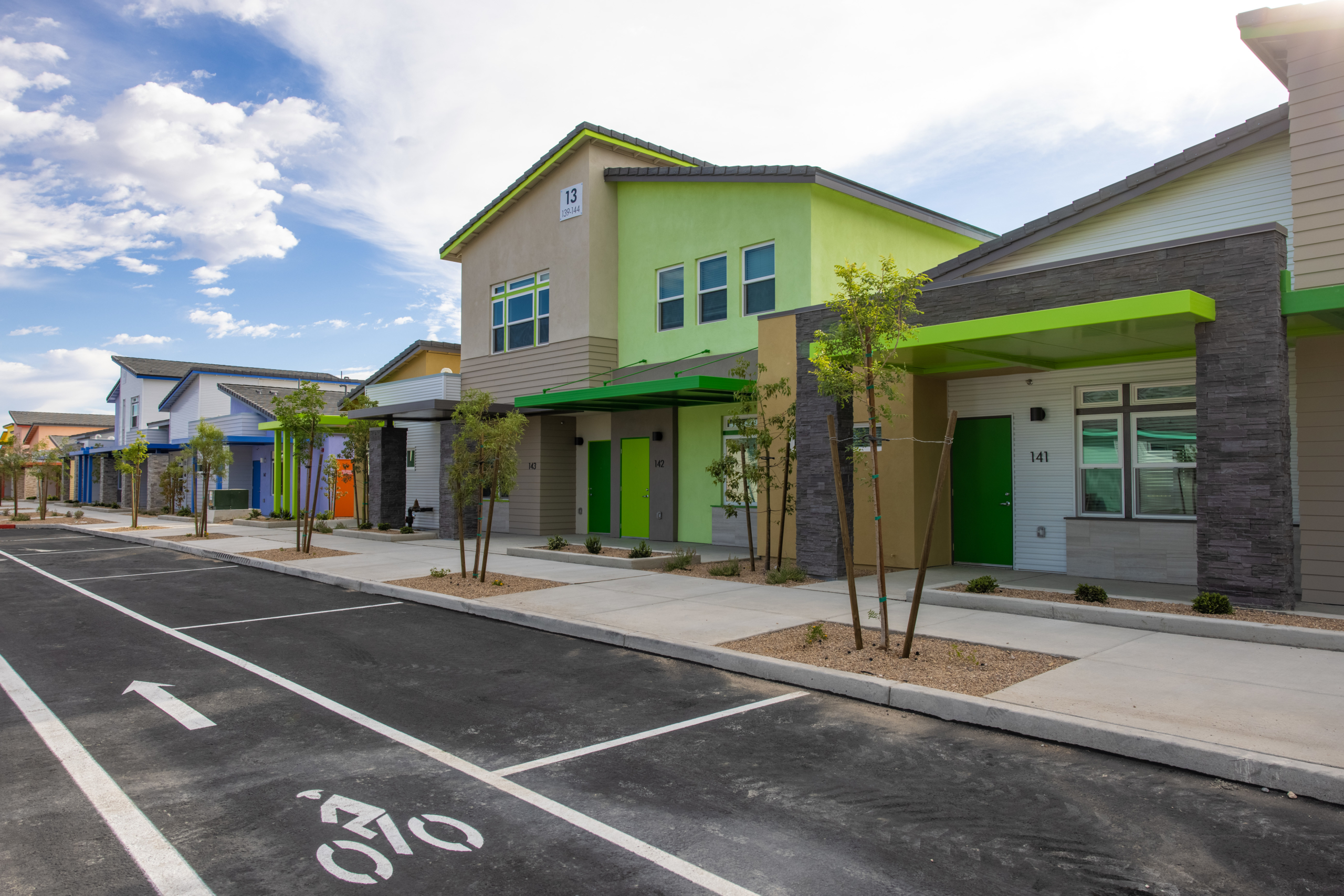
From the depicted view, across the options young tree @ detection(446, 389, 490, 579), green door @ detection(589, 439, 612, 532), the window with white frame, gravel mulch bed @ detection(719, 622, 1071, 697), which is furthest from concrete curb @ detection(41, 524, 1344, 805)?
the window with white frame

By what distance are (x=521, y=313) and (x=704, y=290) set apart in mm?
6600

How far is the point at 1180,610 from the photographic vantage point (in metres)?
9.30

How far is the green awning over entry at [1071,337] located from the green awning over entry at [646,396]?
354 centimetres

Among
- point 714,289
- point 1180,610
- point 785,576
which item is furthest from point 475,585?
point 1180,610

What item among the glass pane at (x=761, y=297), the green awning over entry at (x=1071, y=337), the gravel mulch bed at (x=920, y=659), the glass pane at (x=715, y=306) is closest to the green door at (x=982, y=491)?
the green awning over entry at (x=1071, y=337)

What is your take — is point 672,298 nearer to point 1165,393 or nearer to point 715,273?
point 715,273

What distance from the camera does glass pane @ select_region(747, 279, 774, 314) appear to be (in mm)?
17219

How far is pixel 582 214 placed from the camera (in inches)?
819

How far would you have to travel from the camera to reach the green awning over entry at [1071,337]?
29.8ft

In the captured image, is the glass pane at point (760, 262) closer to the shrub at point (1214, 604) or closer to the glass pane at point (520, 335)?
the glass pane at point (520, 335)

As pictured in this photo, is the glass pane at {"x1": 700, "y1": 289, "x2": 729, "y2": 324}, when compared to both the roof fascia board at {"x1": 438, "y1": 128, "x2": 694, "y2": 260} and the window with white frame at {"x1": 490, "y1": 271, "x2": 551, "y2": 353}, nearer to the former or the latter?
the roof fascia board at {"x1": 438, "y1": 128, "x2": 694, "y2": 260}

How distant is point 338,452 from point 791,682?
30.4 m

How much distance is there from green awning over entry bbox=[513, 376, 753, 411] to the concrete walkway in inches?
142

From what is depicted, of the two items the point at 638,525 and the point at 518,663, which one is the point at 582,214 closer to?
the point at 638,525
